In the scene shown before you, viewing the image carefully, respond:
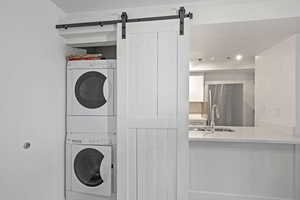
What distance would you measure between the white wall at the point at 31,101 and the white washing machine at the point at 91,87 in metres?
0.11

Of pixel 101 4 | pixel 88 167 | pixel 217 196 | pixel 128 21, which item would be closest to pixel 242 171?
pixel 217 196

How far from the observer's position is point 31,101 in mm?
2023

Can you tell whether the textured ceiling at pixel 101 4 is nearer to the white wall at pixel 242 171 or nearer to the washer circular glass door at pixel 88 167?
the washer circular glass door at pixel 88 167

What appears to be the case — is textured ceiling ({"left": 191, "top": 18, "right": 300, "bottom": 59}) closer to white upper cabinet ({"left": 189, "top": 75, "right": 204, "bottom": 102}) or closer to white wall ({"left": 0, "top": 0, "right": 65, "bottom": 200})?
white wall ({"left": 0, "top": 0, "right": 65, "bottom": 200})

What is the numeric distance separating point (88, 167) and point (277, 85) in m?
2.73

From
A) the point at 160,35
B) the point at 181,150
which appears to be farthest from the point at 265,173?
the point at 160,35

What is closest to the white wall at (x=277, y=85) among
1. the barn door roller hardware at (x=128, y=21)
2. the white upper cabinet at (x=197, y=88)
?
the barn door roller hardware at (x=128, y=21)

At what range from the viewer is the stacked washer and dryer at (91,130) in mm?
2363

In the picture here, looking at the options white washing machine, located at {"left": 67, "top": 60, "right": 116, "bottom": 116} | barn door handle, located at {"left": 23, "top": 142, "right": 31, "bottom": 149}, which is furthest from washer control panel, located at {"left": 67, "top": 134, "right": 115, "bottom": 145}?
barn door handle, located at {"left": 23, "top": 142, "right": 31, "bottom": 149}

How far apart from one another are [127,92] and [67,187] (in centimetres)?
127

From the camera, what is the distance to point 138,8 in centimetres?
227

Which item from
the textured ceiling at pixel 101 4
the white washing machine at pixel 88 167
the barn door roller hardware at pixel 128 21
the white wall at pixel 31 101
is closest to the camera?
the white wall at pixel 31 101

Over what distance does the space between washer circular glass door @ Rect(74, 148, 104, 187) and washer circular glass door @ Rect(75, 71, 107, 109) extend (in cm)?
50

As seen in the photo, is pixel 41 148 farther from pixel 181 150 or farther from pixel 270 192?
pixel 270 192
